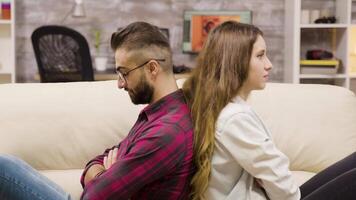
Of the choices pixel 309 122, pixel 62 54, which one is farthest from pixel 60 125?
pixel 62 54

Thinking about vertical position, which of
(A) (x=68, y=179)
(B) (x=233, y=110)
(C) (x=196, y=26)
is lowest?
(A) (x=68, y=179)

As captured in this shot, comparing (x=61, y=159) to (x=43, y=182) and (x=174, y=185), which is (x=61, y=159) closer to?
(x=43, y=182)

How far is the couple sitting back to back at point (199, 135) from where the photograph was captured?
1.42m

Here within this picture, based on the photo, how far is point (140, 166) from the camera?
1.41 metres

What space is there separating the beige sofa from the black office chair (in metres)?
1.83

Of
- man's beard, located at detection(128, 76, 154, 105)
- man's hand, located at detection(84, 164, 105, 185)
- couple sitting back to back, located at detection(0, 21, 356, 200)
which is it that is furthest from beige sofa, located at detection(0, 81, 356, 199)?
man's beard, located at detection(128, 76, 154, 105)

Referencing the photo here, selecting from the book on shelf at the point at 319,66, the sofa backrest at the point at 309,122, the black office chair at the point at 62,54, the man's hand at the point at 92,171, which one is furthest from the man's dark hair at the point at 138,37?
the book on shelf at the point at 319,66

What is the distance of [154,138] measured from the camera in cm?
142

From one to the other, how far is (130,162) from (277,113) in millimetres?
1037

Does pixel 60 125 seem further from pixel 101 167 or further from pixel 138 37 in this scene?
pixel 138 37

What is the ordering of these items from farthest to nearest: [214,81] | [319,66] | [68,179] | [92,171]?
[319,66]
[68,179]
[92,171]
[214,81]

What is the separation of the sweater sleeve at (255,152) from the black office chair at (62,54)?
284 cm

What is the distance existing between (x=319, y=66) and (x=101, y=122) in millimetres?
2869

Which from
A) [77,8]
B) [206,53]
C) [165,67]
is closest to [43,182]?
[165,67]
